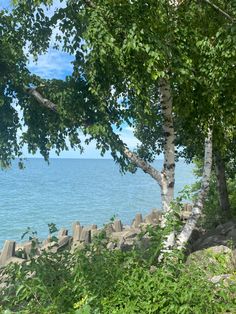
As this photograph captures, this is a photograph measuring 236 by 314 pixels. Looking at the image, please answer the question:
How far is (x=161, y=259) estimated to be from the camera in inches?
327

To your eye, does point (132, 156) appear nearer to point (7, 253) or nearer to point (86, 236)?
point (7, 253)

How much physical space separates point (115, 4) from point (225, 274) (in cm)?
571

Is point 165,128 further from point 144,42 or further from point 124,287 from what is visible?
point 124,287

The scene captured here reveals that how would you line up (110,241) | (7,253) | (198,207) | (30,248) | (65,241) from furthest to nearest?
(65,241), (30,248), (7,253), (110,241), (198,207)

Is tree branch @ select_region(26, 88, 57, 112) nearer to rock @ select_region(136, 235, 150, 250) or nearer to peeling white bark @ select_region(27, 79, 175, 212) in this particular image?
peeling white bark @ select_region(27, 79, 175, 212)

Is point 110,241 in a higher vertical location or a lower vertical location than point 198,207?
lower

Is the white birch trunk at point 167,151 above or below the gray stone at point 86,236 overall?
above

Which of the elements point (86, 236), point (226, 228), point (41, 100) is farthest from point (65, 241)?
point (41, 100)

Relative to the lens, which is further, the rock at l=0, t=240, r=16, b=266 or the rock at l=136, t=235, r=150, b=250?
the rock at l=0, t=240, r=16, b=266

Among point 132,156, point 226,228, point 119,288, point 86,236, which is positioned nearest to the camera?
point 119,288

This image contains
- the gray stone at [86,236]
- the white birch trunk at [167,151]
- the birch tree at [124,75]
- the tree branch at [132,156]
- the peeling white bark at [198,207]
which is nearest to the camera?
the birch tree at [124,75]

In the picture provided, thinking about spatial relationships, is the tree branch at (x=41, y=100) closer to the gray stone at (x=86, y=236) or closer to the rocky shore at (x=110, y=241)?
the rocky shore at (x=110, y=241)

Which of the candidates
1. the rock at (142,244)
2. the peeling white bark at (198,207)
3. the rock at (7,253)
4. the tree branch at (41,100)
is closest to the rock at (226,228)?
the rock at (142,244)

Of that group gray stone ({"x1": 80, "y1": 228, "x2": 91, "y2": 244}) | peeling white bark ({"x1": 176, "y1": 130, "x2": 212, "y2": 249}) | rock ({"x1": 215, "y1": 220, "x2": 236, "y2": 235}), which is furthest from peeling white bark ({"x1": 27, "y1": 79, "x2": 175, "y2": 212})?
gray stone ({"x1": 80, "y1": 228, "x2": 91, "y2": 244})
